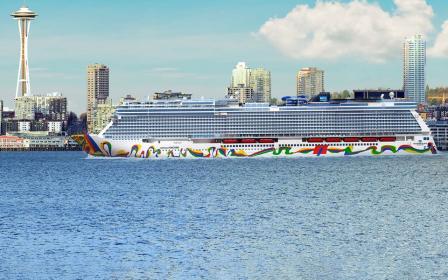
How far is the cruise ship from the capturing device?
11350cm

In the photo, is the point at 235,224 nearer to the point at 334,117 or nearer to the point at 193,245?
the point at 193,245

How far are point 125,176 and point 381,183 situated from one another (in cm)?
2203

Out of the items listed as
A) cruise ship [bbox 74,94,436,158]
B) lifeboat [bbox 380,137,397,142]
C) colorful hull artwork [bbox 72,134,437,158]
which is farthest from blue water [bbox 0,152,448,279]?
lifeboat [bbox 380,137,397,142]

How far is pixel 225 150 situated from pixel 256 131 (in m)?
4.31

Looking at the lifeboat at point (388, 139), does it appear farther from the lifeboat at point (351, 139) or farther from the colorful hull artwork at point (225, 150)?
the lifeboat at point (351, 139)

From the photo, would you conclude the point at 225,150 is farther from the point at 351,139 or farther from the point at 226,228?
the point at 226,228

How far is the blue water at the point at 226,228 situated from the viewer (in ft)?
113

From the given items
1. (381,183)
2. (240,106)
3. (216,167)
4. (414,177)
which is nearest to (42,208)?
(381,183)

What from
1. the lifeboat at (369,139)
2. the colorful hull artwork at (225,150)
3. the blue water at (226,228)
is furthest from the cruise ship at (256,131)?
the blue water at (226,228)

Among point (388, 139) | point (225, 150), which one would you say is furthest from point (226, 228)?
point (388, 139)

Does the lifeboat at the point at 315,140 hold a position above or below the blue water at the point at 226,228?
above

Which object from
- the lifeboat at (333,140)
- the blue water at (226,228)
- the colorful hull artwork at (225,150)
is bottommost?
the blue water at (226,228)

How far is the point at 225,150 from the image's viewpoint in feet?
377

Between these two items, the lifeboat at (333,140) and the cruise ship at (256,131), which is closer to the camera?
the cruise ship at (256,131)
